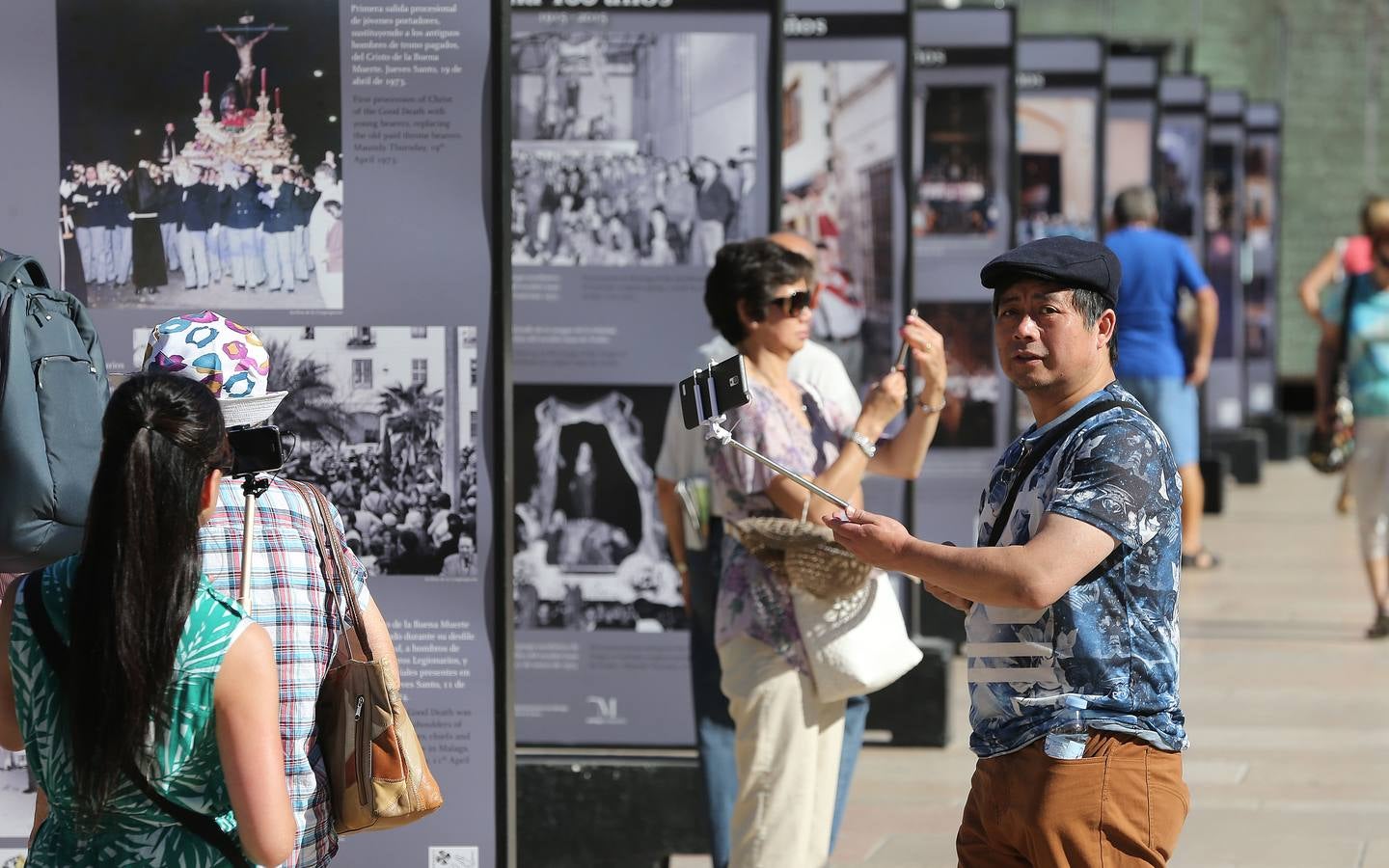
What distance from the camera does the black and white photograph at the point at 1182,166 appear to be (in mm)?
17203

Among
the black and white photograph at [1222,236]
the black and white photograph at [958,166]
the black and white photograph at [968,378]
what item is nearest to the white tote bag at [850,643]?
the black and white photograph at [968,378]

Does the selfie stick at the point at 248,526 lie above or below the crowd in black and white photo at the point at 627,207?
below

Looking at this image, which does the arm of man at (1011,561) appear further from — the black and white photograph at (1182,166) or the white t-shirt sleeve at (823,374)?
the black and white photograph at (1182,166)

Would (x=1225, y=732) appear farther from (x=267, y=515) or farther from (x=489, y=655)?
(x=267, y=515)

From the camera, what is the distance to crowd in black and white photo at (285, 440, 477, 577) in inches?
170

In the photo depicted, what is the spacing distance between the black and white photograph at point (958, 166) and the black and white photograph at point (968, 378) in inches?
16.8

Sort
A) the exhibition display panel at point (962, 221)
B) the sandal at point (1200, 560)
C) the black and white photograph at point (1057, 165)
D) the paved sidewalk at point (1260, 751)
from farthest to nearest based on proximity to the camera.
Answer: the sandal at point (1200, 560) → the black and white photograph at point (1057, 165) → the exhibition display panel at point (962, 221) → the paved sidewalk at point (1260, 751)

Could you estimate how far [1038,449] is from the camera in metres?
3.27

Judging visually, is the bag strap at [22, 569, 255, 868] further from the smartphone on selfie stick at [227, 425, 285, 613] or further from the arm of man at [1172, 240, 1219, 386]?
the arm of man at [1172, 240, 1219, 386]

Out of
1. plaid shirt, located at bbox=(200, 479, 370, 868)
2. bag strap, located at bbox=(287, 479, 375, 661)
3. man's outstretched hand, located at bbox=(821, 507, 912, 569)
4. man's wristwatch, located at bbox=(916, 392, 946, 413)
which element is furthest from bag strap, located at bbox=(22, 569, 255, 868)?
man's wristwatch, located at bbox=(916, 392, 946, 413)

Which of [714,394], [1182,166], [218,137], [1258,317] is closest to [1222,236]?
[1182,166]

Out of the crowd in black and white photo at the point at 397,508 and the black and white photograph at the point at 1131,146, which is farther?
the black and white photograph at the point at 1131,146

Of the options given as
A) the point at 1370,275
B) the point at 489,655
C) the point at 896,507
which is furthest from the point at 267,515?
the point at 1370,275

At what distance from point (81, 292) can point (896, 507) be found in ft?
14.3
